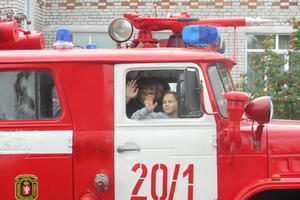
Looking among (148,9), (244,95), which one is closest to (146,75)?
(244,95)

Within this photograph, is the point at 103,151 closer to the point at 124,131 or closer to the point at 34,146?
the point at 124,131

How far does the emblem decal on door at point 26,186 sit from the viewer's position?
14.3 ft

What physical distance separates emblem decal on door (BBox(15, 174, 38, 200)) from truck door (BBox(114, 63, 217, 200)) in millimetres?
661

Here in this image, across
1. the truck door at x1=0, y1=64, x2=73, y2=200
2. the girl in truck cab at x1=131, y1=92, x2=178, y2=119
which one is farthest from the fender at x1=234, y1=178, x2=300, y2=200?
the truck door at x1=0, y1=64, x2=73, y2=200

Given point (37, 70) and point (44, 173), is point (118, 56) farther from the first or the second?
point (44, 173)

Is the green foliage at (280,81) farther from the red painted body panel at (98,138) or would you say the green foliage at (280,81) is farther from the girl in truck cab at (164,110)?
the girl in truck cab at (164,110)

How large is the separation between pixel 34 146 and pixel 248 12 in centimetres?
883

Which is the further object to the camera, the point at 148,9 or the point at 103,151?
the point at 148,9

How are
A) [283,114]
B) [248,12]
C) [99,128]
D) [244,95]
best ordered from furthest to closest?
[248,12]
[283,114]
[99,128]
[244,95]

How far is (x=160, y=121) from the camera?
4.43 meters

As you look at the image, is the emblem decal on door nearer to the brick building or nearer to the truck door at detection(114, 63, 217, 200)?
the truck door at detection(114, 63, 217, 200)

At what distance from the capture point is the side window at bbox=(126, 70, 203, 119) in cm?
444

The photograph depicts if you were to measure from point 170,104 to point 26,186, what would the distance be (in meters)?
1.34

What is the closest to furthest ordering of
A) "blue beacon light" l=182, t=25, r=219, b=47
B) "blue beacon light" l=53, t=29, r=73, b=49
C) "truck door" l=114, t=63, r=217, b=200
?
"truck door" l=114, t=63, r=217, b=200
"blue beacon light" l=182, t=25, r=219, b=47
"blue beacon light" l=53, t=29, r=73, b=49
